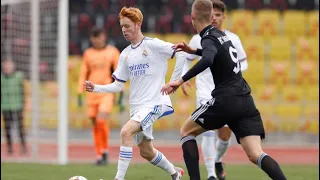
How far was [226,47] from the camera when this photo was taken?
7.24 metres

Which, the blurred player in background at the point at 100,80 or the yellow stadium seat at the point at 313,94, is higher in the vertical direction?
the blurred player in background at the point at 100,80

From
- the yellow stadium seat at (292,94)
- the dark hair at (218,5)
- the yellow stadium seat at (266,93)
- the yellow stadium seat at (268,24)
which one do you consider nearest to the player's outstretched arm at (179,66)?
the dark hair at (218,5)

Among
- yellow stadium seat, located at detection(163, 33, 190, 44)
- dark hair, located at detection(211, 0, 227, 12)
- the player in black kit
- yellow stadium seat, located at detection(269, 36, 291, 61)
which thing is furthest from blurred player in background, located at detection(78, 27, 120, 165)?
yellow stadium seat, located at detection(269, 36, 291, 61)

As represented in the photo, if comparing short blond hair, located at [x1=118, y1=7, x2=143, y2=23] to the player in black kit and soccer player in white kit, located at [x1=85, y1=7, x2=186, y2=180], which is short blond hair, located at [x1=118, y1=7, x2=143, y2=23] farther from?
the player in black kit

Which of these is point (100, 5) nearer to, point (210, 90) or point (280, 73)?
point (280, 73)

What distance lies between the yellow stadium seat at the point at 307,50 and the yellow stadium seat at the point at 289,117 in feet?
5.29

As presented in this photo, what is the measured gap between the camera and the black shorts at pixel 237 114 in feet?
23.4

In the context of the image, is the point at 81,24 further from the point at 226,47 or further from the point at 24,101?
the point at 226,47

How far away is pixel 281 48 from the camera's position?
65.4 feet

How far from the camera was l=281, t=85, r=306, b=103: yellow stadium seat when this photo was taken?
18.8 meters

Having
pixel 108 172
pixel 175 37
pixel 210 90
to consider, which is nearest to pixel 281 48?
pixel 175 37

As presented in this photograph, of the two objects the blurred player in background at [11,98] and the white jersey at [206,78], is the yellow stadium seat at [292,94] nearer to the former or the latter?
the blurred player in background at [11,98]

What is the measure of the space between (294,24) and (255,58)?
143 centimetres

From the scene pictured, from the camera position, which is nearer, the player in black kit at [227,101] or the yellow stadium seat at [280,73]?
the player in black kit at [227,101]
